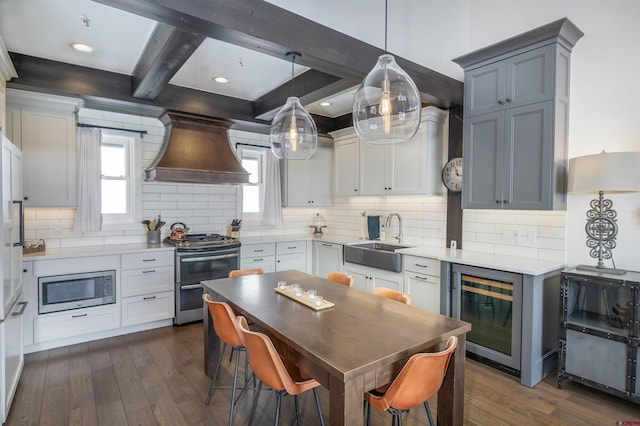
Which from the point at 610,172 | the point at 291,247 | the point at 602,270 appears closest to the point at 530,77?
the point at 610,172

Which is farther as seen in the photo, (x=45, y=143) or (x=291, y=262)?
(x=291, y=262)

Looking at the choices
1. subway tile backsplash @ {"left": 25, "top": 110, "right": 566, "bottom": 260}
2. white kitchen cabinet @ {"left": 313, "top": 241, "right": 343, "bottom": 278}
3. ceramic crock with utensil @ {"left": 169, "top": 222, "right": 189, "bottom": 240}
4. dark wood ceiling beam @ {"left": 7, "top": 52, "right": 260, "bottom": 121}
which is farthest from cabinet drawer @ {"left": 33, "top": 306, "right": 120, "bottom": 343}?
white kitchen cabinet @ {"left": 313, "top": 241, "right": 343, "bottom": 278}

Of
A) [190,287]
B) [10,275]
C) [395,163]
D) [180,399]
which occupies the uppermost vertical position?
[395,163]

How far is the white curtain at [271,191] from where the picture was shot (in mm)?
5180

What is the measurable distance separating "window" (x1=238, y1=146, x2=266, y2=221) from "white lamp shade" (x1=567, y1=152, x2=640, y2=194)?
12.9 feet

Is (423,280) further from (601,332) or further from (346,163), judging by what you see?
(346,163)

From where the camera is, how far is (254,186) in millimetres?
5297

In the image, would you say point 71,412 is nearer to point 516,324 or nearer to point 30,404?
point 30,404

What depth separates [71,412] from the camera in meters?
2.35

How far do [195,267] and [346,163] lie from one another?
2.47 meters

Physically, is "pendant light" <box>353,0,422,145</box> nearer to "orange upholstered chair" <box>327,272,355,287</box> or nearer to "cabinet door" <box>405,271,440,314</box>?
"orange upholstered chair" <box>327,272,355,287</box>

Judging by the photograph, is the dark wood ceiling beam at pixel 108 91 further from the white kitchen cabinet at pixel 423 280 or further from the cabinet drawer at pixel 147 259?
the white kitchen cabinet at pixel 423 280

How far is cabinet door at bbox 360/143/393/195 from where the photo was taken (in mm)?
4324

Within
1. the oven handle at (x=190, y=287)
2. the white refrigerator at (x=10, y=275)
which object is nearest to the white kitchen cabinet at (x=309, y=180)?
the oven handle at (x=190, y=287)
